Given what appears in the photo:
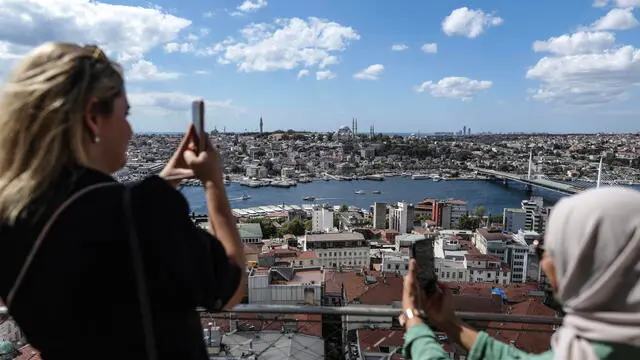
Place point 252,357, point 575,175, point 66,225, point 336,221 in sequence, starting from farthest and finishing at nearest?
point 575,175
point 336,221
point 252,357
point 66,225

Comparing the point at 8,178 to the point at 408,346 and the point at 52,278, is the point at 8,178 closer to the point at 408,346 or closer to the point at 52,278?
the point at 52,278

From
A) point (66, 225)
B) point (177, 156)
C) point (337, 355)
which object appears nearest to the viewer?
point (66, 225)

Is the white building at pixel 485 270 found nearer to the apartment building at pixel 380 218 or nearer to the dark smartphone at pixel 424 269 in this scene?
the apartment building at pixel 380 218

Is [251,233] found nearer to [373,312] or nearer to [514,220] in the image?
[514,220]

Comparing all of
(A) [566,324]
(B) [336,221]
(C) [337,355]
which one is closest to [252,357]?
(C) [337,355]

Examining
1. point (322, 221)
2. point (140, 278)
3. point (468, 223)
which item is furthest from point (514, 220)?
point (140, 278)

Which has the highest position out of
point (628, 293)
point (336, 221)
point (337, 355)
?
point (628, 293)

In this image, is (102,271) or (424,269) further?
(424,269)
